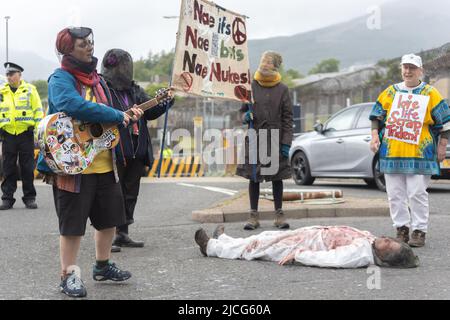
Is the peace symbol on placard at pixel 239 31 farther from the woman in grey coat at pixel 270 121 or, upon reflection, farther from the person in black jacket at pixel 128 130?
the person in black jacket at pixel 128 130

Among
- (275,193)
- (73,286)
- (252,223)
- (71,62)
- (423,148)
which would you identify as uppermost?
(71,62)

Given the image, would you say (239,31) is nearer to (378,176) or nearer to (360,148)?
(378,176)

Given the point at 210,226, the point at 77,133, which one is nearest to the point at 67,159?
the point at 77,133

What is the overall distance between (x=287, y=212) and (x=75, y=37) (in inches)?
191

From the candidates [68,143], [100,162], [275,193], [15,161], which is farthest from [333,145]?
[68,143]

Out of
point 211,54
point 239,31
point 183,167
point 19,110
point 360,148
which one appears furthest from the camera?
point 183,167

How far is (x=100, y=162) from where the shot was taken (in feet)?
16.4

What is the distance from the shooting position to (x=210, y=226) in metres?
8.53

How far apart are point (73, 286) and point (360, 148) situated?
9036 mm

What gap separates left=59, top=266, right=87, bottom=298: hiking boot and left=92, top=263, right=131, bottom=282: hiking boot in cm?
34

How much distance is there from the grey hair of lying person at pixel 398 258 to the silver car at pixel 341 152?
6939 mm

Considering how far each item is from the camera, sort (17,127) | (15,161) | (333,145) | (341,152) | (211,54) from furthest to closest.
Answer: (333,145), (341,152), (15,161), (17,127), (211,54)
